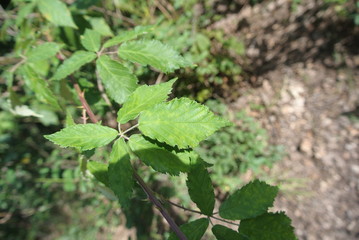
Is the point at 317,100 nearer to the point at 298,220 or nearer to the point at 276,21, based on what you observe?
the point at 276,21

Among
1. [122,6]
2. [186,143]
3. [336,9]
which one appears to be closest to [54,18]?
[186,143]

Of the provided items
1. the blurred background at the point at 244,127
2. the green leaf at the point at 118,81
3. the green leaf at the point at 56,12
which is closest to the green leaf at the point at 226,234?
the green leaf at the point at 118,81

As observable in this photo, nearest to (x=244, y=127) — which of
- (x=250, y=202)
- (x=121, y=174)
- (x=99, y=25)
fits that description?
(x=99, y=25)

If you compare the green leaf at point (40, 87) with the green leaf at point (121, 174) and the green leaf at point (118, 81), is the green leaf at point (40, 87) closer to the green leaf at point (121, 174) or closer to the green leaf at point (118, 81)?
the green leaf at point (118, 81)

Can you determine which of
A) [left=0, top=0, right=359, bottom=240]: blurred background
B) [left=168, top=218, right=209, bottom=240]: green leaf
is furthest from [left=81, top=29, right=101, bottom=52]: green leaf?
[left=0, top=0, right=359, bottom=240]: blurred background

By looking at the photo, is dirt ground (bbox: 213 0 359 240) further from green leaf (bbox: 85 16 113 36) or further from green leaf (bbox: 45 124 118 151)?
green leaf (bbox: 45 124 118 151)
